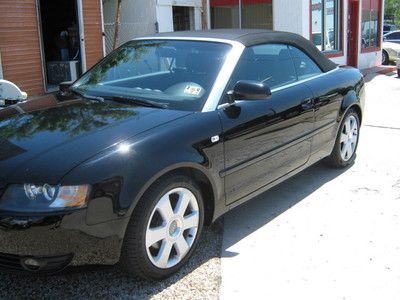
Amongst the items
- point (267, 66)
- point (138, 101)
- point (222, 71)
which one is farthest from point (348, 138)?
point (138, 101)

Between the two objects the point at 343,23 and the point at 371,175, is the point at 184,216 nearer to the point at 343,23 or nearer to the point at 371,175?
the point at 371,175

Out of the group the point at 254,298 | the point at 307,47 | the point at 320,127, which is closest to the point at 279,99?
the point at 320,127

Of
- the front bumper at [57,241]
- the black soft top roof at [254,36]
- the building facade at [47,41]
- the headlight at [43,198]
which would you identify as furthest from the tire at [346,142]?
the building facade at [47,41]

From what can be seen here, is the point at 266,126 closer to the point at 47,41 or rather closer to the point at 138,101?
the point at 138,101

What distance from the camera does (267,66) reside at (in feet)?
14.6

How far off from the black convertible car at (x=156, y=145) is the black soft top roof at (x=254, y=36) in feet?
0.06

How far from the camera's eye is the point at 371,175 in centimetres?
550

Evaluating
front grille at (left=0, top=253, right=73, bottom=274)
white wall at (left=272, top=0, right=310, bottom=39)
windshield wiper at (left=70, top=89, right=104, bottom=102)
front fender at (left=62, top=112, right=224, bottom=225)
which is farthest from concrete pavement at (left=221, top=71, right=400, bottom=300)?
A: white wall at (left=272, top=0, right=310, bottom=39)

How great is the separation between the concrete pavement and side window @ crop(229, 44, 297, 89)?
112 cm

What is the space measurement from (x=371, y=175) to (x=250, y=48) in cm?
218

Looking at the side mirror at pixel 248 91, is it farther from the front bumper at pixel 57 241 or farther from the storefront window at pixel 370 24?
the storefront window at pixel 370 24

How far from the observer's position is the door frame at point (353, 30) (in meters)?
17.8

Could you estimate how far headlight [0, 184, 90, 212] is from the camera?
2.77 metres

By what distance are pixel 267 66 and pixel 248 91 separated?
2.74 ft
